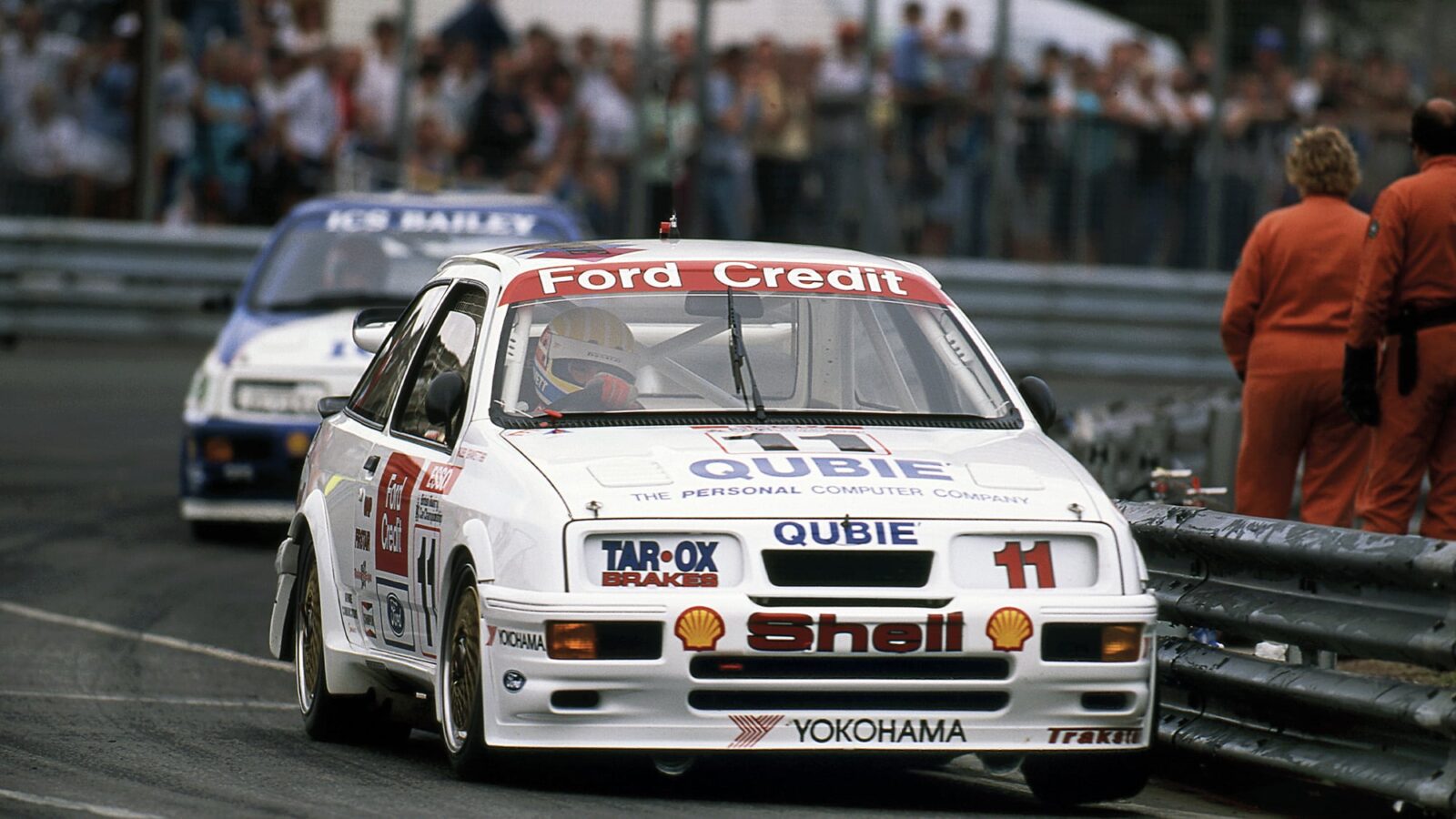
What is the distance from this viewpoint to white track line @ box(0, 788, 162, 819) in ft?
22.2

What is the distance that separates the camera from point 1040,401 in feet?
26.8

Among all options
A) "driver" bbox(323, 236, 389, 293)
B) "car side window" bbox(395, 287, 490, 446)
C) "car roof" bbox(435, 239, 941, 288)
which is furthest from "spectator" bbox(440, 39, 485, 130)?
"car side window" bbox(395, 287, 490, 446)

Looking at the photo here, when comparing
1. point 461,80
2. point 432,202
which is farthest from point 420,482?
point 461,80

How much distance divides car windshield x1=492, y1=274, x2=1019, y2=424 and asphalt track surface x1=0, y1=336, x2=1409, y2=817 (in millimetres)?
1049

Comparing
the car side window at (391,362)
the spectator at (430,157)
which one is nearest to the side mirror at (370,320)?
the car side window at (391,362)

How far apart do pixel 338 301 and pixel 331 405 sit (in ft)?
18.7

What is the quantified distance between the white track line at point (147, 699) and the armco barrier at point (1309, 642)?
316 cm

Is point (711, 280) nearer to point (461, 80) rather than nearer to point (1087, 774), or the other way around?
point (1087, 774)

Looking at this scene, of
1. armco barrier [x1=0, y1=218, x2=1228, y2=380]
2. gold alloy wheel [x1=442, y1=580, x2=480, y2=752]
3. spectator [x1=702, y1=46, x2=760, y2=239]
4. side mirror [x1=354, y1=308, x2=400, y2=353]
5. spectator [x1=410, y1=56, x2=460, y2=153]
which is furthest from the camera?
armco barrier [x1=0, y1=218, x2=1228, y2=380]

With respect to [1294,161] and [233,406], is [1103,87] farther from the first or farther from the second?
[1294,161]

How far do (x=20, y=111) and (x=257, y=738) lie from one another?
Result: 14.0 meters

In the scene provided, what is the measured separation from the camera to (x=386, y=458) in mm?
8328

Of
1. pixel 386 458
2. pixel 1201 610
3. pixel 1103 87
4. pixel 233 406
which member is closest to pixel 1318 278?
pixel 1201 610

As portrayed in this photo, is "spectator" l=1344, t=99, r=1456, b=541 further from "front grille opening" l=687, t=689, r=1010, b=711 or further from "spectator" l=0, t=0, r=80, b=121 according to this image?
"spectator" l=0, t=0, r=80, b=121
